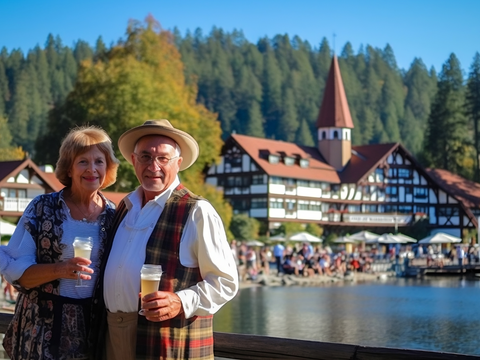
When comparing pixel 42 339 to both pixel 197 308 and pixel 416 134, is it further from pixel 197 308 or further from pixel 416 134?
pixel 416 134

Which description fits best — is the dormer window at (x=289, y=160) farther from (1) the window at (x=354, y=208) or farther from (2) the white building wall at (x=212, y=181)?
(1) the window at (x=354, y=208)

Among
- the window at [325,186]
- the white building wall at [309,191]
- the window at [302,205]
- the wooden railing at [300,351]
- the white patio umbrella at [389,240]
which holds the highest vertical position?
the window at [325,186]

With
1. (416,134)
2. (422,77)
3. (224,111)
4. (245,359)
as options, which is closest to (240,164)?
(245,359)

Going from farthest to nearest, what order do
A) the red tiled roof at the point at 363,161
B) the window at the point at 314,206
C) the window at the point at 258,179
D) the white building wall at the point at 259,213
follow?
the red tiled roof at the point at 363,161
the window at the point at 314,206
the window at the point at 258,179
the white building wall at the point at 259,213

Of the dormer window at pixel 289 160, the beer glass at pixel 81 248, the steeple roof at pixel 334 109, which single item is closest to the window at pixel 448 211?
the steeple roof at pixel 334 109

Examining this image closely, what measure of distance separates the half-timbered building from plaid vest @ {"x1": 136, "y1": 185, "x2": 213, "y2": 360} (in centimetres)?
5129

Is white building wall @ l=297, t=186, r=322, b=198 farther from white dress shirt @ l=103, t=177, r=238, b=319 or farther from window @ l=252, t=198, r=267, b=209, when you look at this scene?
white dress shirt @ l=103, t=177, r=238, b=319

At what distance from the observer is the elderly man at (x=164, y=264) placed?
12.0 feet

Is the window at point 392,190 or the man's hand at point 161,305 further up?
the window at point 392,190

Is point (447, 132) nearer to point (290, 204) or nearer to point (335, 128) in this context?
point (335, 128)

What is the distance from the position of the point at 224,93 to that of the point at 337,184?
65.7 meters

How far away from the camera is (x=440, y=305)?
27188 millimetres

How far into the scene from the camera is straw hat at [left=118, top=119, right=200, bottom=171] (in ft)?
12.8

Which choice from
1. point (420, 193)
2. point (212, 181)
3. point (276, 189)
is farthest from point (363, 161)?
point (212, 181)
